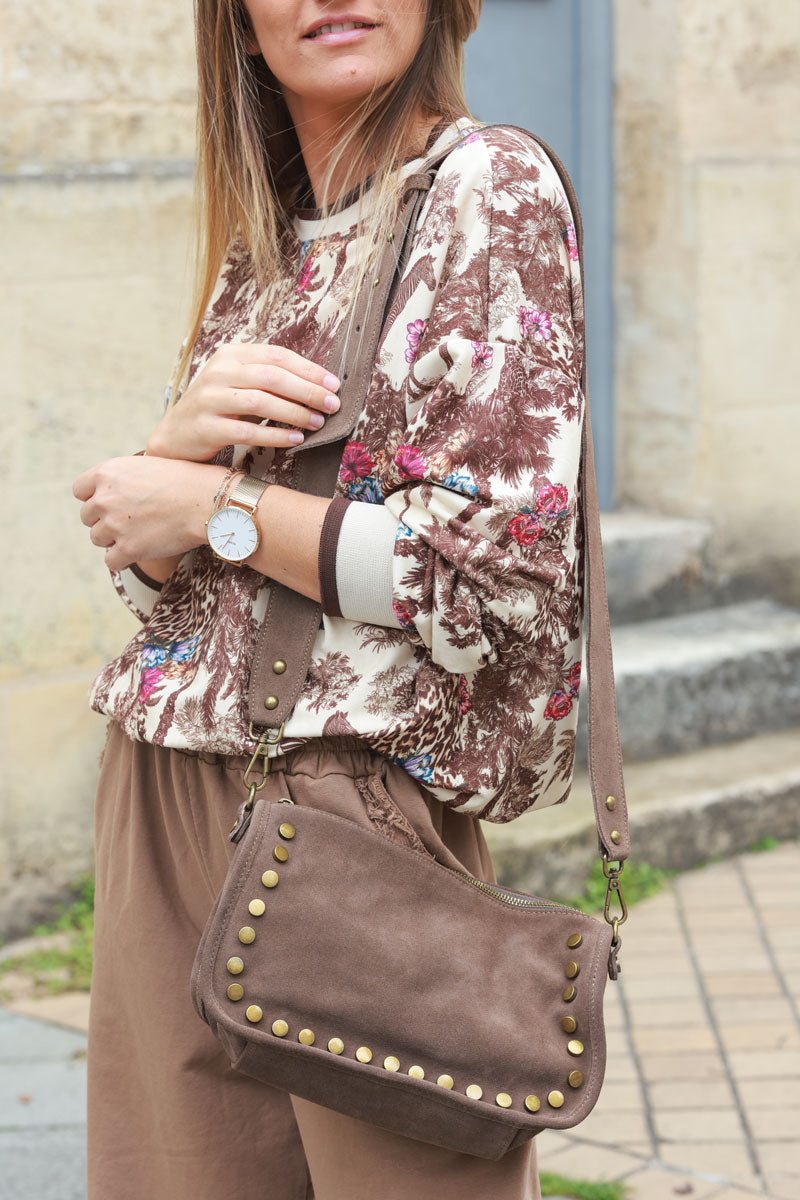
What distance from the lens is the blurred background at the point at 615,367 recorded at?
133 inches

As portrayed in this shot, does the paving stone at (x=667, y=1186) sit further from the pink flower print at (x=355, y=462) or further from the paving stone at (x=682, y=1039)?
the pink flower print at (x=355, y=462)

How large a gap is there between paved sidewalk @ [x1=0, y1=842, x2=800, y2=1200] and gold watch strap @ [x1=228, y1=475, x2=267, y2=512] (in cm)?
169

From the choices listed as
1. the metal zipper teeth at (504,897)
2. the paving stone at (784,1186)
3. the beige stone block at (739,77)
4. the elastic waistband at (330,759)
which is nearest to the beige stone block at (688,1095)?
the paving stone at (784,1186)

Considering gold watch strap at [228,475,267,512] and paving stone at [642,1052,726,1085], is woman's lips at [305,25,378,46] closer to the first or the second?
gold watch strap at [228,475,267,512]

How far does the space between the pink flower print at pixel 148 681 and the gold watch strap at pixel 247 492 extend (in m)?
0.21

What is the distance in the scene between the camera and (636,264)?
14.9ft

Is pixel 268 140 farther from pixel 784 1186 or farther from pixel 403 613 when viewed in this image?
pixel 784 1186

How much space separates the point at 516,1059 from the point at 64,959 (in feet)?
7.67

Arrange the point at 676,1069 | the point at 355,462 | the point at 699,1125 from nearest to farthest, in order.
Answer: the point at 355,462
the point at 699,1125
the point at 676,1069

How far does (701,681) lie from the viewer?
167 inches

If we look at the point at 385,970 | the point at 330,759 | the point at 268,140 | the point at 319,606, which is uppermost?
the point at 268,140

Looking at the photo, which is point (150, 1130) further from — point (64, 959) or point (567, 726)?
point (64, 959)

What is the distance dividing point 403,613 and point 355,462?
167 millimetres


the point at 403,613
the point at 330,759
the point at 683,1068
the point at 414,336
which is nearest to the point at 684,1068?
the point at 683,1068
